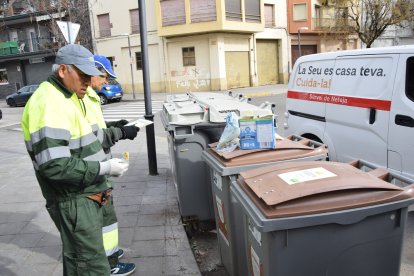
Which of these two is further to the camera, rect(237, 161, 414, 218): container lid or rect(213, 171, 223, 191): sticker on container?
rect(213, 171, 223, 191): sticker on container

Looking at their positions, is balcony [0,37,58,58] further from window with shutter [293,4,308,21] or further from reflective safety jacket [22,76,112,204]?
reflective safety jacket [22,76,112,204]

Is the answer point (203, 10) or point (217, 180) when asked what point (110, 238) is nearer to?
point (217, 180)

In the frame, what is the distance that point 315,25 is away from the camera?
33.6 meters

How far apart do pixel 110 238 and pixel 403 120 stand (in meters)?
3.40

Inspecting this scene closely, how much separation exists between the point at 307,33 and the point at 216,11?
10589 millimetres

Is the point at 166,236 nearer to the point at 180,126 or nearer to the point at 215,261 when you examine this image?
the point at 215,261

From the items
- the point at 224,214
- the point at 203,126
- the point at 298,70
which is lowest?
the point at 224,214

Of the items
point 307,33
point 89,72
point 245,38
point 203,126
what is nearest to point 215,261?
point 203,126

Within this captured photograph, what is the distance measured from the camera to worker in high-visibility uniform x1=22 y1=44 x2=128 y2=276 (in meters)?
2.39

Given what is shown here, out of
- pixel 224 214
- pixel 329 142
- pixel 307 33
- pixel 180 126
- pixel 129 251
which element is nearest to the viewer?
pixel 224 214

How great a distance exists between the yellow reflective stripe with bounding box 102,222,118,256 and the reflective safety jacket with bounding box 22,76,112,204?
76cm

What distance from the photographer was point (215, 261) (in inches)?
163

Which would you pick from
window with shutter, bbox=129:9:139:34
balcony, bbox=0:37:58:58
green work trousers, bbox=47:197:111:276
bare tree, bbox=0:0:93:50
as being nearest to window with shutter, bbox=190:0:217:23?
window with shutter, bbox=129:9:139:34

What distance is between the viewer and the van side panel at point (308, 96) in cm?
585
